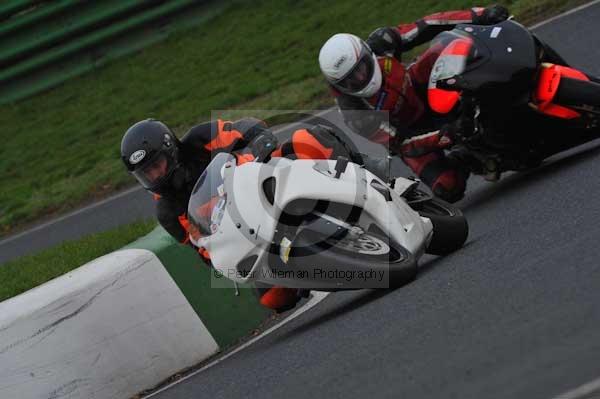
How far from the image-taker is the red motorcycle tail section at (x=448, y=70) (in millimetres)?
7777

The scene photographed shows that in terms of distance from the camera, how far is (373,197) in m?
6.36

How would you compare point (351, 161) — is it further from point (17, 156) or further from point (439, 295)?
point (17, 156)

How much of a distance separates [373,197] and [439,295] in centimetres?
76

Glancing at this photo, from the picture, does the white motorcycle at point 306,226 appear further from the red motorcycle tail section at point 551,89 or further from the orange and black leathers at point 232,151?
the red motorcycle tail section at point 551,89

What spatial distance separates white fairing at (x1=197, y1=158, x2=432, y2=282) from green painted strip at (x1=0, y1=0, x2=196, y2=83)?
1031 cm

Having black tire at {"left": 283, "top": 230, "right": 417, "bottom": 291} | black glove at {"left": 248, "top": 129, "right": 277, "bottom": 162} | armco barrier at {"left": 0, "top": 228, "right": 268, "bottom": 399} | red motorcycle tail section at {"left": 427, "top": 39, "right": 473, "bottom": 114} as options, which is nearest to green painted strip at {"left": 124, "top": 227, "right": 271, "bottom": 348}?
armco barrier at {"left": 0, "top": 228, "right": 268, "bottom": 399}

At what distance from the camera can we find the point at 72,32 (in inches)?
Result: 642

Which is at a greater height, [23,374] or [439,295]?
[439,295]

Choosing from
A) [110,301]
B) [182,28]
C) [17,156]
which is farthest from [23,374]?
[182,28]

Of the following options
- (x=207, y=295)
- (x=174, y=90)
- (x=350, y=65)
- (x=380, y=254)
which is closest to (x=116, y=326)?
(x=207, y=295)

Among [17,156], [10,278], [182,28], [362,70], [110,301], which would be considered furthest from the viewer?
[182,28]

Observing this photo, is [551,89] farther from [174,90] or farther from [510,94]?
[174,90]

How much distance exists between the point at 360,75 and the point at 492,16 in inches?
38.7

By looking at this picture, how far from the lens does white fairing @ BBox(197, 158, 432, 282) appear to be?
6.13m
